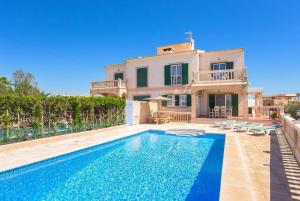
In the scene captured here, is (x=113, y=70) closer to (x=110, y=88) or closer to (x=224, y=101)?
(x=110, y=88)

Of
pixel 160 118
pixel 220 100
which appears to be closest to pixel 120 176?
pixel 160 118

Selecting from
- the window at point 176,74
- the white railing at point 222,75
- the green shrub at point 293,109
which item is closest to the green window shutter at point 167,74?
the window at point 176,74

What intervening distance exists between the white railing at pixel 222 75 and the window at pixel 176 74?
211 centimetres

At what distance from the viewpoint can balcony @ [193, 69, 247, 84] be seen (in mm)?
17234

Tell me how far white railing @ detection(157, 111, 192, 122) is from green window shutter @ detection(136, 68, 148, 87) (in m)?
4.68

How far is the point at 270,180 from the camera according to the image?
4.64 metres

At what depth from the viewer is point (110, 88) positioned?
22.7 meters

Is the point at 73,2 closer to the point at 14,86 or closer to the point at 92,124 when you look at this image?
the point at 92,124

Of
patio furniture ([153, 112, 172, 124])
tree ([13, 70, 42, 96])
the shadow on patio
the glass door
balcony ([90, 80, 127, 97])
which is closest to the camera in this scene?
the shadow on patio

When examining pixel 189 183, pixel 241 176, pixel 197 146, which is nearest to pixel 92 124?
pixel 197 146

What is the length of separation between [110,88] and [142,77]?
3.92m

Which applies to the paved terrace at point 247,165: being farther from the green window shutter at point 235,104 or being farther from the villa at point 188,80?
the green window shutter at point 235,104

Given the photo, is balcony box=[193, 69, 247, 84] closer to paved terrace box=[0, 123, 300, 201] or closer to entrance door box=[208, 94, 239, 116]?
entrance door box=[208, 94, 239, 116]

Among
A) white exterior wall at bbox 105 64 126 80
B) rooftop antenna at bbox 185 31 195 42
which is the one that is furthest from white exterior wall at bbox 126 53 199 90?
rooftop antenna at bbox 185 31 195 42
